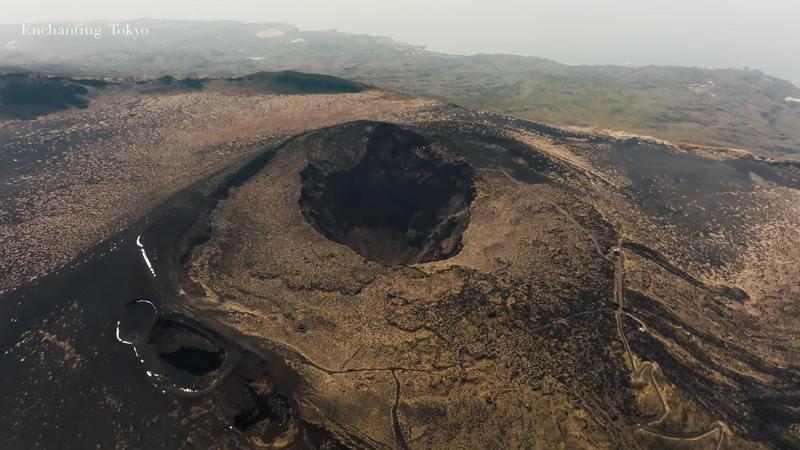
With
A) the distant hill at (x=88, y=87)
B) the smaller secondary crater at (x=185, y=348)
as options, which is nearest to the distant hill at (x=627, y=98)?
the distant hill at (x=88, y=87)

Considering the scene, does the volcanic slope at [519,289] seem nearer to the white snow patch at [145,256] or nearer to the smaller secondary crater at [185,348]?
the smaller secondary crater at [185,348]

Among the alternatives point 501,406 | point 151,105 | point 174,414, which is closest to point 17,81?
point 151,105

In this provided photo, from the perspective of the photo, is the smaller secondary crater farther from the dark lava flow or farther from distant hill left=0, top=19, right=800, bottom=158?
distant hill left=0, top=19, right=800, bottom=158

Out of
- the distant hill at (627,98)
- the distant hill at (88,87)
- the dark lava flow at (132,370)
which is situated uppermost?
the distant hill at (627,98)

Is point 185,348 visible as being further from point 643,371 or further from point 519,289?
point 643,371

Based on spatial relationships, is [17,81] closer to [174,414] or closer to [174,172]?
[174,172]

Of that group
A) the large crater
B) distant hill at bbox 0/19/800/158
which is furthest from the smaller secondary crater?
distant hill at bbox 0/19/800/158

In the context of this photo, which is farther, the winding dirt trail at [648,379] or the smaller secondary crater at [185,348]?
the smaller secondary crater at [185,348]
